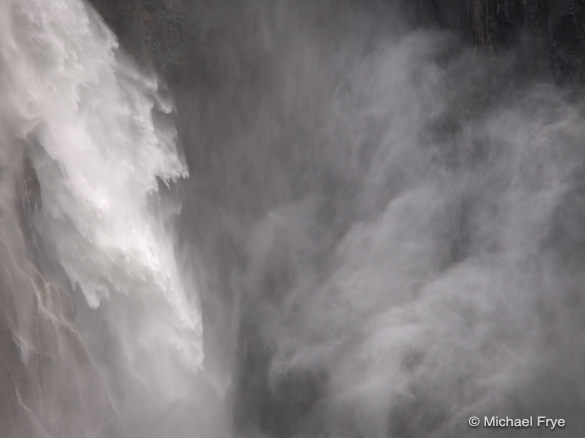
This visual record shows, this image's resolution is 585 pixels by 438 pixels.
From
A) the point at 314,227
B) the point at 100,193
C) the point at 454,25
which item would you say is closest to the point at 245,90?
the point at 314,227

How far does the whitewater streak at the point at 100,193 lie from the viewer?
10.9 meters

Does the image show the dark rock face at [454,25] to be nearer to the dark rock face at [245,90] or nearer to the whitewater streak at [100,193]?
the dark rock face at [245,90]

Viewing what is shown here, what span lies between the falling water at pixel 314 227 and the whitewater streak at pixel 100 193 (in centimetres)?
4

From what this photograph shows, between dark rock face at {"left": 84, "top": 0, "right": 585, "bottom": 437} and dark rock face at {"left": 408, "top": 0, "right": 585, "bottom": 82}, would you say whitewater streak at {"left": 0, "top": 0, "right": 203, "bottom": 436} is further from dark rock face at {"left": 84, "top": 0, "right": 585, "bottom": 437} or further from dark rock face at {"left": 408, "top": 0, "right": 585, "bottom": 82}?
dark rock face at {"left": 408, "top": 0, "right": 585, "bottom": 82}

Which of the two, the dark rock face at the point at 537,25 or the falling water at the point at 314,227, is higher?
the dark rock face at the point at 537,25

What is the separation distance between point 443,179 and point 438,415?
4.27 meters

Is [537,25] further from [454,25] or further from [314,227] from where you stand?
[314,227]

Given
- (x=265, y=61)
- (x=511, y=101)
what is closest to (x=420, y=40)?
(x=511, y=101)

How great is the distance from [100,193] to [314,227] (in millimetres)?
A: 4248

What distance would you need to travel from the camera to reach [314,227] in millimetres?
14914

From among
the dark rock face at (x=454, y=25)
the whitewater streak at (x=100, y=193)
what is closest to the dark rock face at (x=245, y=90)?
the dark rock face at (x=454, y=25)

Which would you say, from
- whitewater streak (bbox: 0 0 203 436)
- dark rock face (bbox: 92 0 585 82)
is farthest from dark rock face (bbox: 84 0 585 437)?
whitewater streak (bbox: 0 0 203 436)

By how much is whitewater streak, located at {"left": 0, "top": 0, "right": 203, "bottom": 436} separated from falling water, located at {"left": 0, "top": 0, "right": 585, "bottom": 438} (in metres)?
0.04

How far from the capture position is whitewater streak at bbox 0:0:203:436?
35.7 ft
